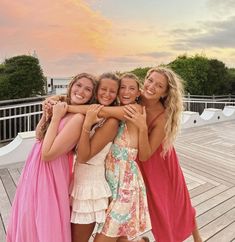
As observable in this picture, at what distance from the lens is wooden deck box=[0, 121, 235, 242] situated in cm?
284

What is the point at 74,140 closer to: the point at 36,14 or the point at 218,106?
the point at 36,14

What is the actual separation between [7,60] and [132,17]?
5.59 m

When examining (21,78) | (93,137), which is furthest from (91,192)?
(21,78)

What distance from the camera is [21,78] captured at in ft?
35.4

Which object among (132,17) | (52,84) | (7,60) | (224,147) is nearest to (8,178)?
(224,147)

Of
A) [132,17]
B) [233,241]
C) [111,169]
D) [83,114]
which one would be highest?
[132,17]

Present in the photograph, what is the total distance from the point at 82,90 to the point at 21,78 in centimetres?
968

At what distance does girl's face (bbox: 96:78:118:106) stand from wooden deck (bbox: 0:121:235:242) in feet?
5.08

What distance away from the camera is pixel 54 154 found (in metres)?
1.57

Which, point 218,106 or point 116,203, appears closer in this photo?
point 116,203

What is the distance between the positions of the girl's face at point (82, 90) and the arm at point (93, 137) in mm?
143

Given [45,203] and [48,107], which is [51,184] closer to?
[45,203]

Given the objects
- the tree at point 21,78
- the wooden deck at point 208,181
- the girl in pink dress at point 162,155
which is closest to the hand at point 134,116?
the girl in pink dress at point 162,155

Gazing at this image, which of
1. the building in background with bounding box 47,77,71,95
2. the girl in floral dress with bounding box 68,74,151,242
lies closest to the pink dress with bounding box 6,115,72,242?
the girl in floral dress with bounding box 68,74,151,242
